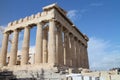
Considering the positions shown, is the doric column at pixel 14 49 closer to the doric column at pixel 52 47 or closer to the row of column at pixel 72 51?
the doric column at pixel 52 47

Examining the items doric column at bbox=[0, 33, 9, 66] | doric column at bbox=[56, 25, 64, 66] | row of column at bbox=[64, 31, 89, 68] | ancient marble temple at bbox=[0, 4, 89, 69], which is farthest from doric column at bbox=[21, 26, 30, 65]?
row of column at bbox=[64, 31, 89, 68]

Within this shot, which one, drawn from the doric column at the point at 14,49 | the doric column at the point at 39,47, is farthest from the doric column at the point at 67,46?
the doric column at the point at 14,49

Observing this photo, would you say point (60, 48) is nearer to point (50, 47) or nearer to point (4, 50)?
point (50, 47)

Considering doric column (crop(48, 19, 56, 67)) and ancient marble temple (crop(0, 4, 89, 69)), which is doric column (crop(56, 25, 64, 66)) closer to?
ancient marble temple (crop(0, 4, 89, 69))

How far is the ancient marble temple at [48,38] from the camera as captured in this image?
30.8 metres

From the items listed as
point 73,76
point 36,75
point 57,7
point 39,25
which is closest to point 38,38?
point 39,25

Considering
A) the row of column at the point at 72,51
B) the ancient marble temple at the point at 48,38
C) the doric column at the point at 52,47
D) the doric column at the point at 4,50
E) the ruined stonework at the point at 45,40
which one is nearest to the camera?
the doric column at the point at 52,47

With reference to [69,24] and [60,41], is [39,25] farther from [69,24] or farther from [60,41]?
[69,24]

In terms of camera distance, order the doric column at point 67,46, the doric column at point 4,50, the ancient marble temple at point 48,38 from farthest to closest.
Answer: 1. the doric column at point 67,46
2. the doric column at point 4,50
3. the ancient marble temple at point 48,38

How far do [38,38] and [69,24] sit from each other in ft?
33.7

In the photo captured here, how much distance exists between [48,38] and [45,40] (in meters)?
4.34

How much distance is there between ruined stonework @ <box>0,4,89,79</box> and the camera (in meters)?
29.9

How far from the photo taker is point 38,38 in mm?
32062

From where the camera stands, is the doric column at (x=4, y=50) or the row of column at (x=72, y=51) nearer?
the doric column at (x=4, y=50)
